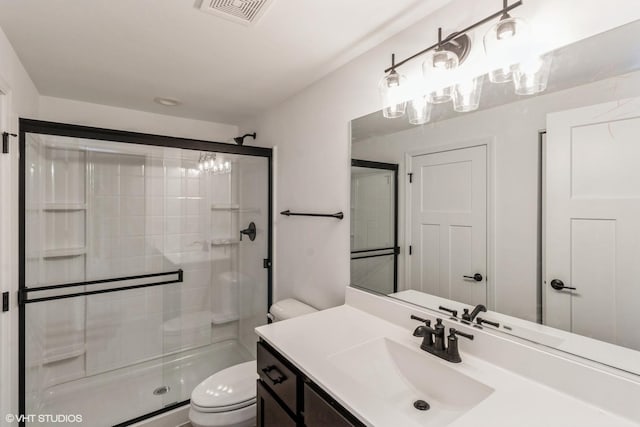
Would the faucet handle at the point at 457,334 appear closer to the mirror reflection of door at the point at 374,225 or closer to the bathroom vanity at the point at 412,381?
the bathroom vanity at the point at 412,381

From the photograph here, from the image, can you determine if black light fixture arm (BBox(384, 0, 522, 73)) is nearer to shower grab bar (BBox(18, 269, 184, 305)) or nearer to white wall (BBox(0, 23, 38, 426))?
white wall (BBox(0, 23, 38, 426))

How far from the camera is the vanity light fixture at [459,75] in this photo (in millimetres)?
987

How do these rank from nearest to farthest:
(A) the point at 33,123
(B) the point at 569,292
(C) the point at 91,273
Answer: (B) the point at 569,292 < (A) the point at 33,123 < (C) the point at 91,273

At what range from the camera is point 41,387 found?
194 centimetres

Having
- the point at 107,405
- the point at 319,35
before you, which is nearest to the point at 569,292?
the point at 319,35

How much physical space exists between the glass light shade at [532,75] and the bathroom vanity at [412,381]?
0.84 metres

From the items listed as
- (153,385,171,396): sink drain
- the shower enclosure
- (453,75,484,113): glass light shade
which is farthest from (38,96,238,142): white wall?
(453,75,484,113): glass light shade

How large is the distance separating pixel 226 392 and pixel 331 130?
1.59 m

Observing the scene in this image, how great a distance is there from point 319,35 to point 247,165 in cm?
126

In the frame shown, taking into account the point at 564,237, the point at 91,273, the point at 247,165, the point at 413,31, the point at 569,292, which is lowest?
the point at 91,273

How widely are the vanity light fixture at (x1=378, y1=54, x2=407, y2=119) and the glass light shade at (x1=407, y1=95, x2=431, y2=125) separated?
0.12 feet

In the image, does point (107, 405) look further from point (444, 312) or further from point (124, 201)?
point (444, 312)

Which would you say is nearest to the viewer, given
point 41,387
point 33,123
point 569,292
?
point 569,292

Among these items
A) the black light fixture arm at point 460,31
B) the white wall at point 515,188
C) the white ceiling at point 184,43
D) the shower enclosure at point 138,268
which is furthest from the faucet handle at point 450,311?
the shower enclosure at point 138,268
